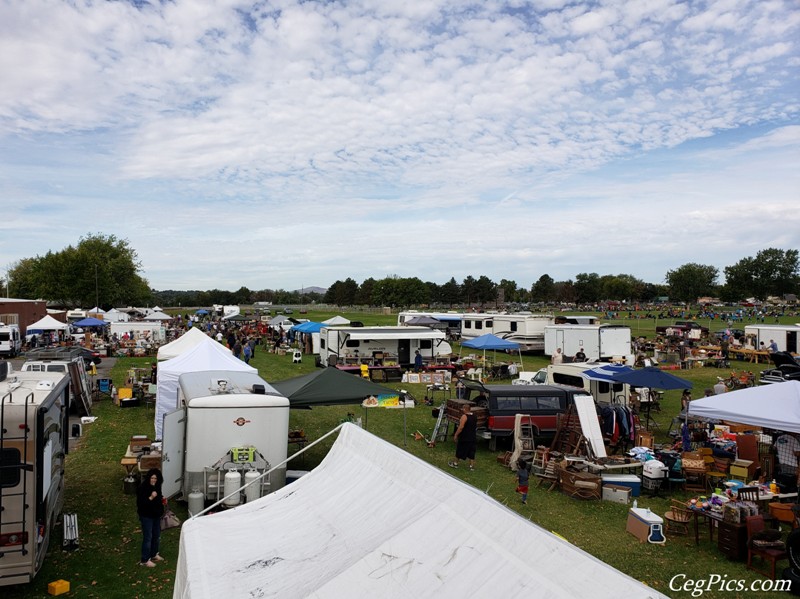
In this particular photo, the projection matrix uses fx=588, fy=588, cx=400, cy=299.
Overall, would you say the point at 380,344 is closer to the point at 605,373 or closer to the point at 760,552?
the point at 605,373

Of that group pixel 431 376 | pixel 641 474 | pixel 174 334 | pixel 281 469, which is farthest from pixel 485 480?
pixel 174 334

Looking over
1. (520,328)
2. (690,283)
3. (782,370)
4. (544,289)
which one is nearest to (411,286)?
(544,289)

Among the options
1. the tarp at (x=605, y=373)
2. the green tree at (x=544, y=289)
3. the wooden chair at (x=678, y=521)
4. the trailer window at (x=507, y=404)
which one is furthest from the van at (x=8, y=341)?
the green tree at (x=544, y=289)

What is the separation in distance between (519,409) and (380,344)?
13006 millimetres

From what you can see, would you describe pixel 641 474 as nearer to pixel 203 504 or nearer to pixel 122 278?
pixel 203 504

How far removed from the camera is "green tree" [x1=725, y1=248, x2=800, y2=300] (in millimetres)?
116812

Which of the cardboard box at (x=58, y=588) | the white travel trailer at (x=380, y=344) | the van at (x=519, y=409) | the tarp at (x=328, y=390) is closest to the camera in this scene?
the cardboard box at (x=58, y=588)

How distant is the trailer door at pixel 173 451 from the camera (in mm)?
8820

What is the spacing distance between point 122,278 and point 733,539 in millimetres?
74785

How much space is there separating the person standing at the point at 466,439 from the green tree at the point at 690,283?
13892cm

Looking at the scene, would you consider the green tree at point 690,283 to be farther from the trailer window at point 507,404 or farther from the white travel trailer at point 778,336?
the trailer window at point 507,404

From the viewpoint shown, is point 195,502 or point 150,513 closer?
point 150,513

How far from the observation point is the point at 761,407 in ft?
32.7

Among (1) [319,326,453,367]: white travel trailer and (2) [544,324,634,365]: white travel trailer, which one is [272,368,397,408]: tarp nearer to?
(1) [319,326,453,367]: white travel trailer
